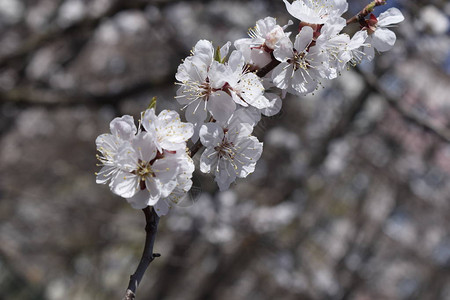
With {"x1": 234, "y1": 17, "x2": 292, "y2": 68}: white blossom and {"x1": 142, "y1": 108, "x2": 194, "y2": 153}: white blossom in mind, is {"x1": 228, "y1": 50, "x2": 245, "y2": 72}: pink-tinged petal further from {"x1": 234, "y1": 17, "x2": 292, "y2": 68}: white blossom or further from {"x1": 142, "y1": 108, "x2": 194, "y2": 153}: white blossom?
{"x1": 142, "y1": 108, "x2": 194, "y2": 153}: white blossom

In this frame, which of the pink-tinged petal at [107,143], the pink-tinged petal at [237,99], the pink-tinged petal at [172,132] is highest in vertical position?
the pink-tinged petal at [237,99]

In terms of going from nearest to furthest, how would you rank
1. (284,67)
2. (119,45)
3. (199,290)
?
(284,67) < (199,290) < (119,45)

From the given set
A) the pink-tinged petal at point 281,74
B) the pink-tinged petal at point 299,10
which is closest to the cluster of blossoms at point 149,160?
the pink-tinged petal at point 281,74

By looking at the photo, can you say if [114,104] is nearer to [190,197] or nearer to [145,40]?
[190,197]

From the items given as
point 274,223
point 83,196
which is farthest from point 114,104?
point 83,196

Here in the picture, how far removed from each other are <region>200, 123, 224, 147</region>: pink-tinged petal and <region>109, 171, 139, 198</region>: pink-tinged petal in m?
0.15

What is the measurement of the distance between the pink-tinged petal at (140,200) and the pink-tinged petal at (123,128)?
4.1 inches

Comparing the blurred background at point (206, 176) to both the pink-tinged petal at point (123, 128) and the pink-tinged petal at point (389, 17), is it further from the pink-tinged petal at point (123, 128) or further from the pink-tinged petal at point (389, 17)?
the pink-tinged petal at point (389, 17)

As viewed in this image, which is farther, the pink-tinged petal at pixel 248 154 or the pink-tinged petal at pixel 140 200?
the pink-tinged petal at pixel 248 154

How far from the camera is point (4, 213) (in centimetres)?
547

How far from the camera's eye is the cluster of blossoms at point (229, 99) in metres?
0.77

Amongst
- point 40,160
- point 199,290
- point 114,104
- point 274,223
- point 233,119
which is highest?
point 233,119

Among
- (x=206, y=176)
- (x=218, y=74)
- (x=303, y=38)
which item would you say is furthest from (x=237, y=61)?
(x=206, y=176)

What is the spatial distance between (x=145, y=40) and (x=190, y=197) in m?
7.46
